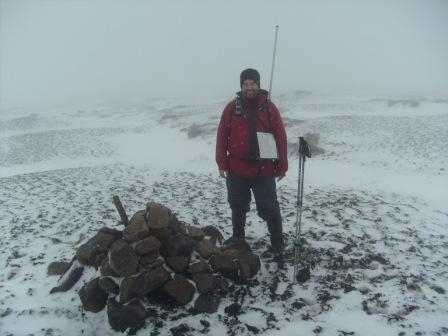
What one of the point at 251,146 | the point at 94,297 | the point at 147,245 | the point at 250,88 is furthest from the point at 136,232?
the point at 250,88

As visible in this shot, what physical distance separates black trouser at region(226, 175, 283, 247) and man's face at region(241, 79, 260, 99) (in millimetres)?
1685

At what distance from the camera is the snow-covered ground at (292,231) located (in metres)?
5.46

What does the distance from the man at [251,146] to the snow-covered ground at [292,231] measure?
1.56 m

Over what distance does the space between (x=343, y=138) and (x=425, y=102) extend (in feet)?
77.2

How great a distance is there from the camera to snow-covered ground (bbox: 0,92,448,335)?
5.46 metres

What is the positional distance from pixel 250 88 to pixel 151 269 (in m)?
3.83

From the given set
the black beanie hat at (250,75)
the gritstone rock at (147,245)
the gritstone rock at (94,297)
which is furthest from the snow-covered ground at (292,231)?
the black beanie hat at (250,75)

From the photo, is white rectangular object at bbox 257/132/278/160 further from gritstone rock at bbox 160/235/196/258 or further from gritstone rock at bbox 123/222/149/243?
gritstone rock at bbox 123/222/149/243

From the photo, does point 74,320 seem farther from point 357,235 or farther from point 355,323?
A: point 357,235

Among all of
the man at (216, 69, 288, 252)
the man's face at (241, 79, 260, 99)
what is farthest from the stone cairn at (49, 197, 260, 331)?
the man's face at (241, 79, 260, 99)

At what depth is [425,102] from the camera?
3978 centimetres

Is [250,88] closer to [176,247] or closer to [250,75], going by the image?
[250,75]

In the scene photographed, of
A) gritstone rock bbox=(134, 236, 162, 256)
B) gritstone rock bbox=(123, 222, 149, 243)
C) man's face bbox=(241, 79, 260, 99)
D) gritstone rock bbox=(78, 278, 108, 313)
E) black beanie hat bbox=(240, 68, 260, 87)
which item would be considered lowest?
gritstone rock bbox=(78, 278, 108, 313)

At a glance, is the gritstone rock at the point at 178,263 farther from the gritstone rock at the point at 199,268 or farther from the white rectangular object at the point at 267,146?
the white rectangular object at the point at 267,146
